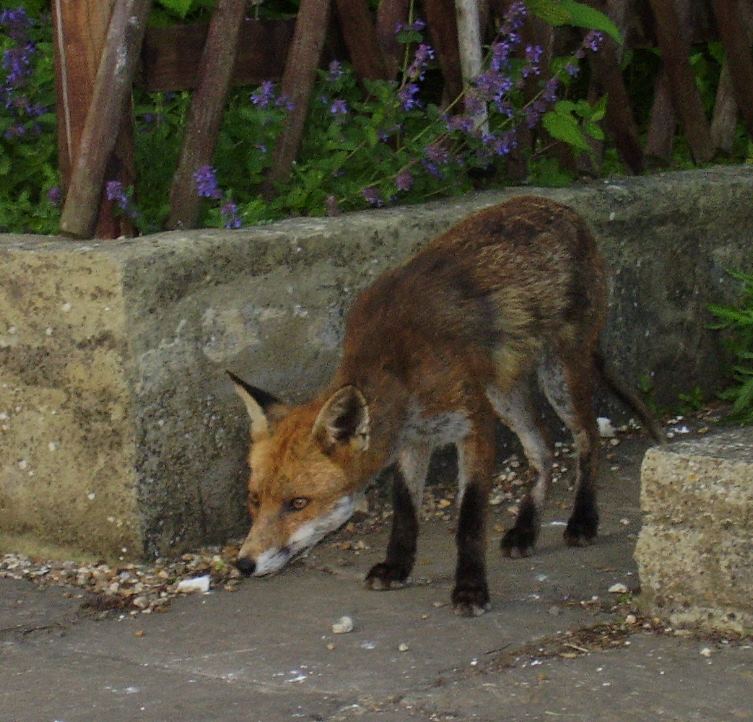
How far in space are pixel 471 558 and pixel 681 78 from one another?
3.64 m

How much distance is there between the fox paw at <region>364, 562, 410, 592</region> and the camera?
513 centimetres

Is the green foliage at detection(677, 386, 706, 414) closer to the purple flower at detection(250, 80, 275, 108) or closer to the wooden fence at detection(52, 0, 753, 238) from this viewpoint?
the wooden fence at detection(52, 0, 753, 238)

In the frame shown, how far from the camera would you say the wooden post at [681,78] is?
760cm

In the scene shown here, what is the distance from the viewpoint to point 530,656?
172 inches

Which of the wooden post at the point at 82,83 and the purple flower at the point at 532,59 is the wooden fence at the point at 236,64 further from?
the purple flower at the point at 532,59

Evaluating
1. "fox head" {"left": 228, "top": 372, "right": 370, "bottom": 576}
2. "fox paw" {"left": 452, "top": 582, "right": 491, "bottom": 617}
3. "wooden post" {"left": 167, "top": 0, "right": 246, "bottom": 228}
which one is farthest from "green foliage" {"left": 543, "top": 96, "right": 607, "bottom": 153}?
"fox paw" {"left": 452, "top": 582, "right": 491, "bottom": 617}

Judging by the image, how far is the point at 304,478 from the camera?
4.79 metres

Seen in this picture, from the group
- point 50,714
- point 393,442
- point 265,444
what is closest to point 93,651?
point 50,714

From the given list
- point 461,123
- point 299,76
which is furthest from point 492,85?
point 299,76

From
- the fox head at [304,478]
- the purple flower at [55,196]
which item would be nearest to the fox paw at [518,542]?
the fox head at [304,478]

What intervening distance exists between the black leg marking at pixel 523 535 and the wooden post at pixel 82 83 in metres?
1.80

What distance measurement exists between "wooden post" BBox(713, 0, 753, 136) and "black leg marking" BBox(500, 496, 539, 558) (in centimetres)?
332

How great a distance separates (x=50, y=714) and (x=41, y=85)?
3.00 metres

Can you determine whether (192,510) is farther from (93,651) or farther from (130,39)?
(130,39)
